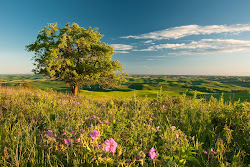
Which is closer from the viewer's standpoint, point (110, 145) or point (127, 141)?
point (110, 145)

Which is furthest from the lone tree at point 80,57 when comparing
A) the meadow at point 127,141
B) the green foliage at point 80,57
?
the meadow at point 127,141

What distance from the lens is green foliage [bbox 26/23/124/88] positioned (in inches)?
668

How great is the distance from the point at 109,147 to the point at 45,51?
1854cm

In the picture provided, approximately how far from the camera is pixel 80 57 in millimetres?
18734

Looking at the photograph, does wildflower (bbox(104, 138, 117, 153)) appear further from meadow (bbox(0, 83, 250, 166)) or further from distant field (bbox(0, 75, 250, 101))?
distant field (bbox(0, 75, 250, 101))

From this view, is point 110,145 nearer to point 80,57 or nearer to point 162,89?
→ point 162,89

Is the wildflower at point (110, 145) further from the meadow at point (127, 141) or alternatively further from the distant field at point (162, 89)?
the distant field at point (162, 89)

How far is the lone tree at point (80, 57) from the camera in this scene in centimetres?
1695

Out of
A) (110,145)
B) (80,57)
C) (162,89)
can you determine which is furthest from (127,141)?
(80,57)

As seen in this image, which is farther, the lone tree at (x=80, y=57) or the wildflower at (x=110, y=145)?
the lone tree at (x=80, y=57)

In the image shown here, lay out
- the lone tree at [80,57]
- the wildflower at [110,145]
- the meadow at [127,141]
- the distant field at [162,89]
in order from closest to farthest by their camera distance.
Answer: the wildflower at [110,145] < the meadow at [127,141] < the distant field at [162,89] < the lone tree at [80,57]

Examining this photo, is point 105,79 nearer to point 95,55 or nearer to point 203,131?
point 95,55

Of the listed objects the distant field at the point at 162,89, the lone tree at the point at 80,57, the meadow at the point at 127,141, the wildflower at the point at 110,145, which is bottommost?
the distant field at the point at 162,89

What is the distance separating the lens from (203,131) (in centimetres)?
340
